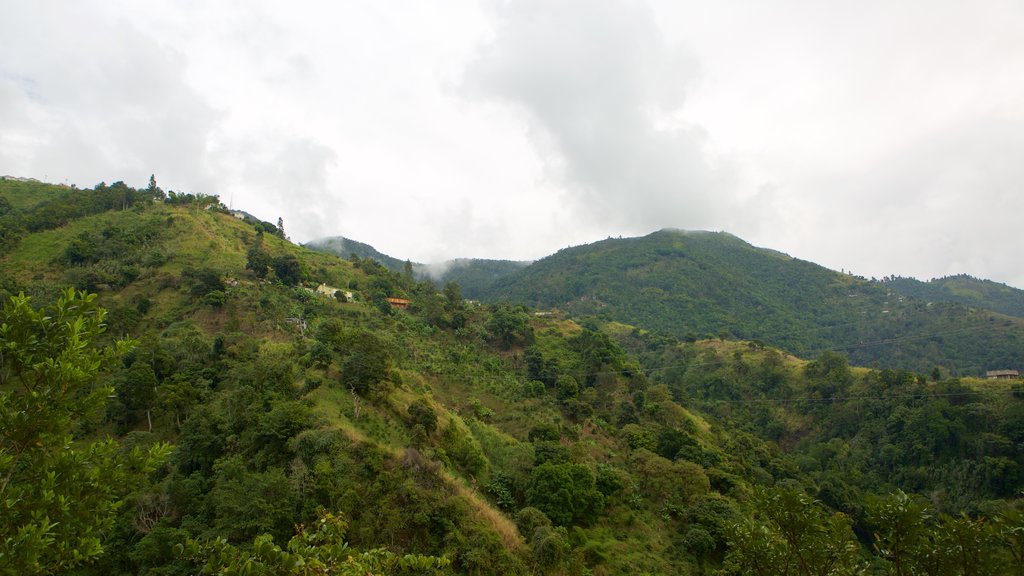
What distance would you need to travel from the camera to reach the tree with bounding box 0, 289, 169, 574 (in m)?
5.14

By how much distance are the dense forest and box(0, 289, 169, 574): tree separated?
0.03 m

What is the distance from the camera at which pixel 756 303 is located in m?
116

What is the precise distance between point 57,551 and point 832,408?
65194mm

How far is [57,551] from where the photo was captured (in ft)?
17.1

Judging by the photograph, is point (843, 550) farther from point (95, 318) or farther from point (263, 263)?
point (263, 263)

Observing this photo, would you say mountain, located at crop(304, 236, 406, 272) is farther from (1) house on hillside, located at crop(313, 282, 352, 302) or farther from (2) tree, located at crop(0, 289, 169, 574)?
(2) tree, located at crop(0, 289, 169, 574)

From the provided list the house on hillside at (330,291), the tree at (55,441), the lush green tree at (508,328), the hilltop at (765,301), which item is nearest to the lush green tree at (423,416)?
the tree at (55,441)

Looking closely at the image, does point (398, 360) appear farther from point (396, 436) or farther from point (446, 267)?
point (446, 267)

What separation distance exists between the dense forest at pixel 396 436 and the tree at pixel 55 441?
0.03 metres

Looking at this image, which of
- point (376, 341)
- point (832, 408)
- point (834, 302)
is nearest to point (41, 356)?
point (376, 341)

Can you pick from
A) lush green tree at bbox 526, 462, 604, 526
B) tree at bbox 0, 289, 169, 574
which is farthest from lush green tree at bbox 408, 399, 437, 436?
tree at bbox 0, 289, 169, 574

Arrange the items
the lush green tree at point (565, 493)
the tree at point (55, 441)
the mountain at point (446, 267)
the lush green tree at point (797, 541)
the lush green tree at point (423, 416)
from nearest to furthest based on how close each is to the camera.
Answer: the tree at point (55, 441)
the lush green tree at point (797, 541)
the lush green tree at point (423, 416)
the lush green tree at point (565, 493)
the mountain at point (446, 267)

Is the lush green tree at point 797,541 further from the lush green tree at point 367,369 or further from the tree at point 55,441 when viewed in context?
the lush green tree at point 367,369

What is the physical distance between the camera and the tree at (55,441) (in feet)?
16.9
